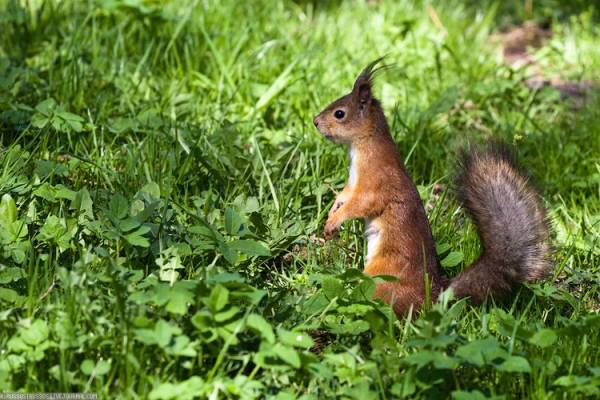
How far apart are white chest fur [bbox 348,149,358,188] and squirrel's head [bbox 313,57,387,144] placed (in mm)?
51

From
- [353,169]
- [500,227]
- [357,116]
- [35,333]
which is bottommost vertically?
[35,333]

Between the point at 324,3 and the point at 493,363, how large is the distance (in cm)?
Answer: 367

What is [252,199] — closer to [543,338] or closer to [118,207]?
[118,207]

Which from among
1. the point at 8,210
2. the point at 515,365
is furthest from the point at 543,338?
the point at 8,210

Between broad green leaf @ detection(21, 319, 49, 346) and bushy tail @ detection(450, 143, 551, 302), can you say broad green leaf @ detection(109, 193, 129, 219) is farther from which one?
bushy tail @ detection(450, 143, 551, 302)

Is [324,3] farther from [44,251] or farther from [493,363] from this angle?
[493,363]

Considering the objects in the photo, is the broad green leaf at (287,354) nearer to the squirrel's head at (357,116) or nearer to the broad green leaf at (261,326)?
the broad green leaf at (261,326)

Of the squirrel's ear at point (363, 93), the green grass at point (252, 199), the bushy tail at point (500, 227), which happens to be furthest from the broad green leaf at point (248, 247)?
the squirrel's ear at point (363, 93)

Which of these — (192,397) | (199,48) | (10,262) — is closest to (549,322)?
(192,397)

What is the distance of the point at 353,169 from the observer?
3156 millimetres

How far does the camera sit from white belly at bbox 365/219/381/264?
9.71 feet

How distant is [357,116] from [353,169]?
0.62 ft

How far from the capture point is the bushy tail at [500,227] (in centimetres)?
279

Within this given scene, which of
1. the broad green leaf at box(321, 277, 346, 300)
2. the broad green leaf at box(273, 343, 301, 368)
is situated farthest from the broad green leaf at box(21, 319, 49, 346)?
the broad green leaf at box(321, 277, 346, 300)
